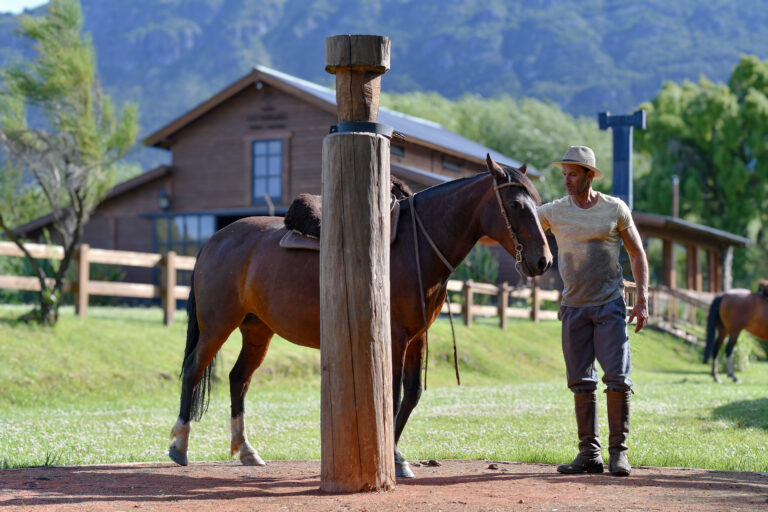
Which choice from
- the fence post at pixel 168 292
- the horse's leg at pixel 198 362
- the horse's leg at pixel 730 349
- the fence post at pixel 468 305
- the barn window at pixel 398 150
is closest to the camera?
the horse's leg at pixel 198 362

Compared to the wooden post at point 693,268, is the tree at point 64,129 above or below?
above

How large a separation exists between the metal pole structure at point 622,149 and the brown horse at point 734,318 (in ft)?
25.3

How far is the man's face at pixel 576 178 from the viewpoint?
7113mm

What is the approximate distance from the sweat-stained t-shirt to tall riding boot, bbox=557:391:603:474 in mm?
722

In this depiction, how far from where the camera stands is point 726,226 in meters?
53.4

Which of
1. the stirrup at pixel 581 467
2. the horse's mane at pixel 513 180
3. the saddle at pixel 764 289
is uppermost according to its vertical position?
the horse's mane at pixel 513 180

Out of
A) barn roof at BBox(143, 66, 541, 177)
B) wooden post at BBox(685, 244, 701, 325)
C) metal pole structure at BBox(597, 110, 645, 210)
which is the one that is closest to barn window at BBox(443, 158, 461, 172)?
barn roof at BBox(143, 66, 541, 177)

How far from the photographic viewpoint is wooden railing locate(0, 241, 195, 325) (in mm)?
16484

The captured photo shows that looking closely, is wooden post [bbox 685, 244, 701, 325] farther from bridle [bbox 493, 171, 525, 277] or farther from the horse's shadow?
bridle [bbox 493, 171, 525, 277]

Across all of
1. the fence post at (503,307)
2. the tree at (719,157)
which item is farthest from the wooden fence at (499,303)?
the tree at (719,157)

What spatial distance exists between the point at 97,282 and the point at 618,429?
13.1 meters

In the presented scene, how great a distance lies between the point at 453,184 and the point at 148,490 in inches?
122

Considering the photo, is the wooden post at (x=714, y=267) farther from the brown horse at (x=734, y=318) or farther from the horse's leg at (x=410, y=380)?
the horse's leg at (x=410, y=380)

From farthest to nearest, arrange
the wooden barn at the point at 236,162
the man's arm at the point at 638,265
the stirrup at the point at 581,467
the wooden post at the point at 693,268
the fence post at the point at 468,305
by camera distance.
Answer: the wooden post at the point at 693,268, the wooden barn at the point at 236,162, the fence post at the point at 468,305, the man's arm at the point at 638,265, the stirrup at the point at 581,467
